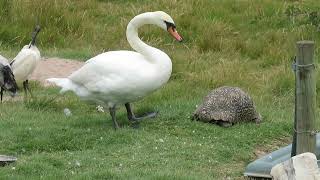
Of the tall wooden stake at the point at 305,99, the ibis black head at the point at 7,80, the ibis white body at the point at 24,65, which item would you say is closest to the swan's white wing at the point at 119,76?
the ibis black head at the point at 7,80

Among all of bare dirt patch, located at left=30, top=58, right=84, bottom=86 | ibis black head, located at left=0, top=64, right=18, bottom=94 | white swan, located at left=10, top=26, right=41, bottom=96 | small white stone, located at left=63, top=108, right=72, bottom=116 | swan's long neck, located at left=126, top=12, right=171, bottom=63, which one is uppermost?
swan's long neck, located at left=126, top=12, right=171, bottom=63

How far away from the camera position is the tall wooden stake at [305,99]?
6.36 m

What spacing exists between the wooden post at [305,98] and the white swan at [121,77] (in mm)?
2111

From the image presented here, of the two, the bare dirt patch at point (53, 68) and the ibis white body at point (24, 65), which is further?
the bare dirt patch at point (53, 68)

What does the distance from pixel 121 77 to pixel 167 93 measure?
2.18 meters

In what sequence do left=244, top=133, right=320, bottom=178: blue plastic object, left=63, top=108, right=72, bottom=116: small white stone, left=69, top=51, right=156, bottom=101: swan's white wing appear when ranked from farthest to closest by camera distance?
left=63, top=108, right=72, bottom=116: small white stone, left=69, top=51, right=156, bottom=101: swan's white wing, left=244, top=133, right=320, bottom=178: blue plastic object

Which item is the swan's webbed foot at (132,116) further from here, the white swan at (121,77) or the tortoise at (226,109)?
the tortoise at (226,109)

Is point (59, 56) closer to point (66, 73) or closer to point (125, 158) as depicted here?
point (66, 73)

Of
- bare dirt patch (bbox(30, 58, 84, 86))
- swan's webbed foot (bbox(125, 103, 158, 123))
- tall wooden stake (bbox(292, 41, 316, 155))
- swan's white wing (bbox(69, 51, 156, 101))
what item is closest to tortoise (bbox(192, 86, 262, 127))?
swan's webbed foot (bbox(125, 103, 158, 123))

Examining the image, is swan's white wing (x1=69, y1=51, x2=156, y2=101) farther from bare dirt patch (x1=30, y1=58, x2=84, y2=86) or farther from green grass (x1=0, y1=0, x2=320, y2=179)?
bare dirt patch (x1=30, y1=58, x2=84, y2=86)

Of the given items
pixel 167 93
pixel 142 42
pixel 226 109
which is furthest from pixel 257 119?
pixel 167 93

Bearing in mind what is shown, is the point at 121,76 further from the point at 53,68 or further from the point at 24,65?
the point at 53,68

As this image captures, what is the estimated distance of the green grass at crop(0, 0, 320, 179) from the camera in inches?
280

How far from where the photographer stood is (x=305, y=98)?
6445 millimetres
